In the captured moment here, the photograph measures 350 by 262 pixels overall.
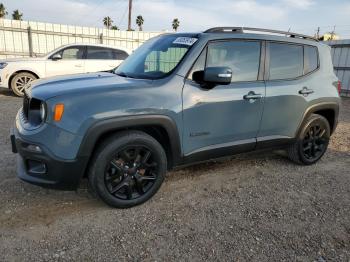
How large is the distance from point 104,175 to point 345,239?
2267 millimetres

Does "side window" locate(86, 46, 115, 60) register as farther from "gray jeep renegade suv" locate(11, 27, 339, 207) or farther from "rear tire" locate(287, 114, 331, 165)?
"rear tire" locate(287, 114, 331, 165)

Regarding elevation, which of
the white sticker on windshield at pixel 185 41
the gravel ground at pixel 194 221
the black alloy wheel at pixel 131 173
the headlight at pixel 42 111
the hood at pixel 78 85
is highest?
the white sticker on windshield at pixel 185 41

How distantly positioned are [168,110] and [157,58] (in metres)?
0.87

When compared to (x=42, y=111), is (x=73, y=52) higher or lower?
higher

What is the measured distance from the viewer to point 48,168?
2619 millimetres

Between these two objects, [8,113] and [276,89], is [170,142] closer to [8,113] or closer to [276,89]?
[276,89]

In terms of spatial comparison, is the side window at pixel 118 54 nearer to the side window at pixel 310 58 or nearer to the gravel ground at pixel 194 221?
the gravel ground at pixel 194 221

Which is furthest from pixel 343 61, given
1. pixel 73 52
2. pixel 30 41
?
pixel 30 41

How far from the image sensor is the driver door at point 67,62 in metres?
9.02

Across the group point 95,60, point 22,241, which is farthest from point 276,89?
point 95,60

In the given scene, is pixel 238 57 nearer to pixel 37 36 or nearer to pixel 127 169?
pixel 127 169

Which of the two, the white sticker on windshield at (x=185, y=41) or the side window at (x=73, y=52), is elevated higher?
the white sticker on windshield at (x=185, y=41)

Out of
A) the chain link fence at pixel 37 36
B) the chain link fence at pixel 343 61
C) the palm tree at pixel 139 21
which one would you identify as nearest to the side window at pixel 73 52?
the chain link fence at pixel 37 36

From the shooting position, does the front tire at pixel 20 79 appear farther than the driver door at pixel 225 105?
Yes
